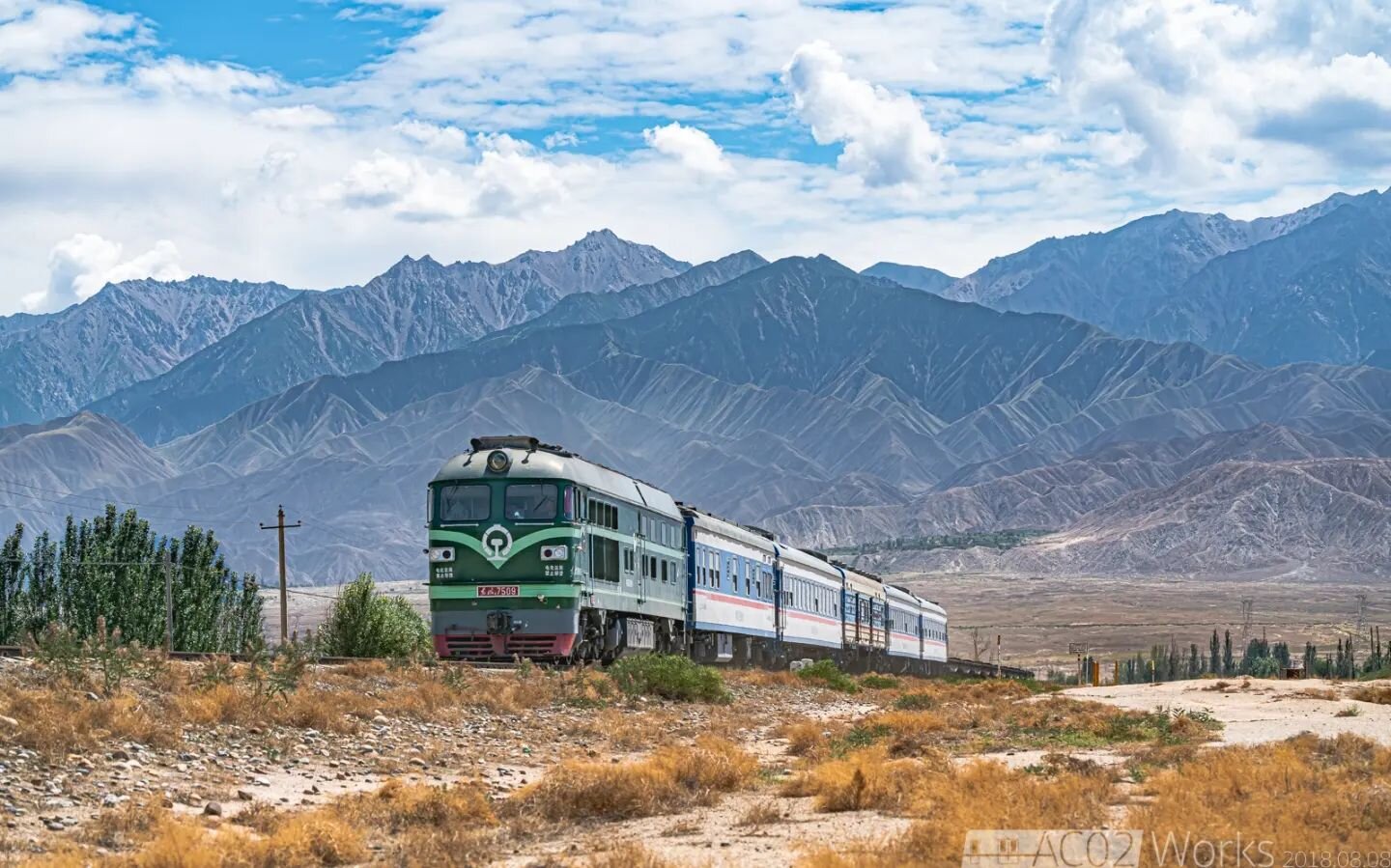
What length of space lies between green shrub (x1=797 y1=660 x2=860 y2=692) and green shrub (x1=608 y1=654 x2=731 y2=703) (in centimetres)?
1214

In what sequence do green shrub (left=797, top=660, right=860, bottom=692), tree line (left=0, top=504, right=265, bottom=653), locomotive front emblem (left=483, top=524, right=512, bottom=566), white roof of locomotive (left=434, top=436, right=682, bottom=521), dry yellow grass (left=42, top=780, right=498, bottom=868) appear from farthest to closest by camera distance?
tree line (left=0, top=504, right=265, bottom=653) → green shrub (left=797, top=660, right=860, bottom=692) → white roof of locomotive (left=434, top=436, right=682, bottom=521) → locomotive front emblem (left=483, top=524, right=512, bottom=566) → dry yellow grass (left=42, top=780, right=498, bottom=868)

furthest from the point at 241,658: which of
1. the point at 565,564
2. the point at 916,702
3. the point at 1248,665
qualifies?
the point at 1248,665

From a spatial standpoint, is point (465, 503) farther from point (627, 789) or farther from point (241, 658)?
point (627, 789)

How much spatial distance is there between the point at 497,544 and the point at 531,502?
1.07 metres

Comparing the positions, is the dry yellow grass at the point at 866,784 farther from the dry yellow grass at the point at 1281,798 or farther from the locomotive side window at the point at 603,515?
the locomotive side window at the point at 603,515

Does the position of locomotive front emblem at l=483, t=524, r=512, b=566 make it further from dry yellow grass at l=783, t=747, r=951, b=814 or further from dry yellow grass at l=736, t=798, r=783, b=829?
dry yellow grass at l=736, t=798, r=783, b=829

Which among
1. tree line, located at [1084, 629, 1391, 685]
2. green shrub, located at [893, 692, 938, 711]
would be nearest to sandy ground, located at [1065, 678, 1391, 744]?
green shrub, located at [893, 692, 938, 711]

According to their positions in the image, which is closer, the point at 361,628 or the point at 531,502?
the point at 531,502

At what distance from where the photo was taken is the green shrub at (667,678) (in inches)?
1312

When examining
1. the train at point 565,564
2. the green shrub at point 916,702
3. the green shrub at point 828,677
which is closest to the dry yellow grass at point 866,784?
the train at point 565,564

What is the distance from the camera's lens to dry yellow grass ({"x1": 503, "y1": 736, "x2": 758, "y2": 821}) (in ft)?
56.9

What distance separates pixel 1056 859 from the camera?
12.6m

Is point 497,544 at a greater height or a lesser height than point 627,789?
greater

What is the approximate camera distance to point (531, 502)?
34.6m
